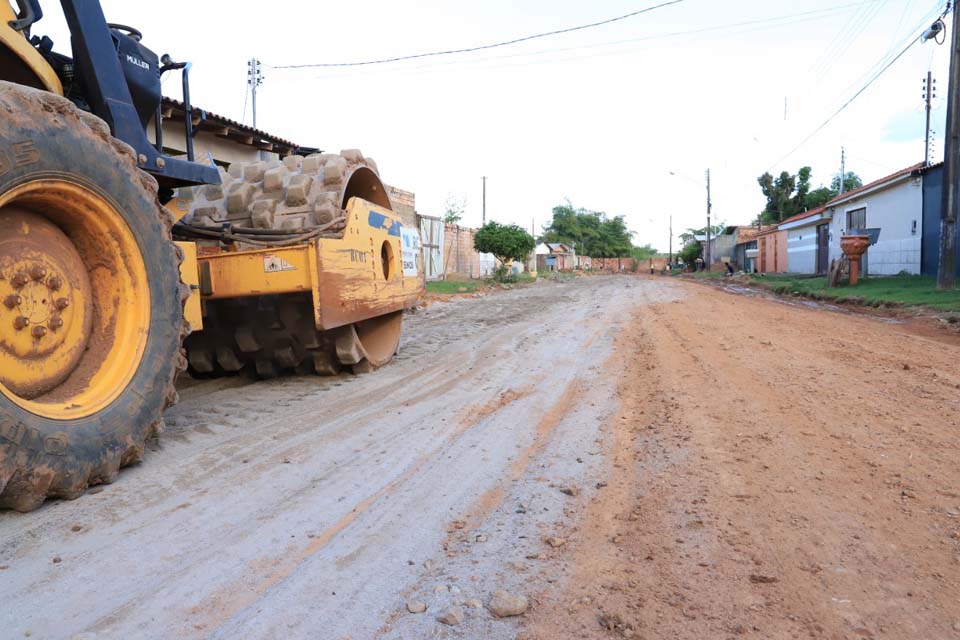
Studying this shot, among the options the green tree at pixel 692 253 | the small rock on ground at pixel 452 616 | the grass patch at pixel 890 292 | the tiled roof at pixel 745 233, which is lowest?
the small rock on ground at pixel 452 616

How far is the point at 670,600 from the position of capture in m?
2.02

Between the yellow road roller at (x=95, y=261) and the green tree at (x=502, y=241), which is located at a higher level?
the green tree at (x=502, y=241)

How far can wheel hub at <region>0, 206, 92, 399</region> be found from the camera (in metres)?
2.63

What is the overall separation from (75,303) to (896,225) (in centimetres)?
2414

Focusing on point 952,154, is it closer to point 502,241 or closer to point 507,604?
point 507,604

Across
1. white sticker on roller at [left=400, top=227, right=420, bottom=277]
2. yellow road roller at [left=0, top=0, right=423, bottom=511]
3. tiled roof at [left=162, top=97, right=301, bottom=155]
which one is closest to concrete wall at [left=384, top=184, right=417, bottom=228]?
tiled roof at [left=162, top=97, right=301, bottom=155]

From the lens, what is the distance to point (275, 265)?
14.2 ft

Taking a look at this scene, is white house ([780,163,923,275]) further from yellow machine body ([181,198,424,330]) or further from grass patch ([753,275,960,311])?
yellow machine body ([181,198,424,330])

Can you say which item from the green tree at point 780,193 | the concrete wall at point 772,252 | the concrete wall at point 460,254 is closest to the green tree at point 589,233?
the green tree at point 780,193

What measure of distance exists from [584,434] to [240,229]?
2913 millimetres

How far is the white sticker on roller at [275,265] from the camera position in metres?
4.32

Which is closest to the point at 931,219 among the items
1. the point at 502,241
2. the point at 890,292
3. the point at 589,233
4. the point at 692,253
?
the point at 890,292

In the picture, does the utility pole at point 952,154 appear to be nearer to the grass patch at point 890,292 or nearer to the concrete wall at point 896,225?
the grass patch at point 890,292

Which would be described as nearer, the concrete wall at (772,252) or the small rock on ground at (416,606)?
the small rock on ground at (416,606)
